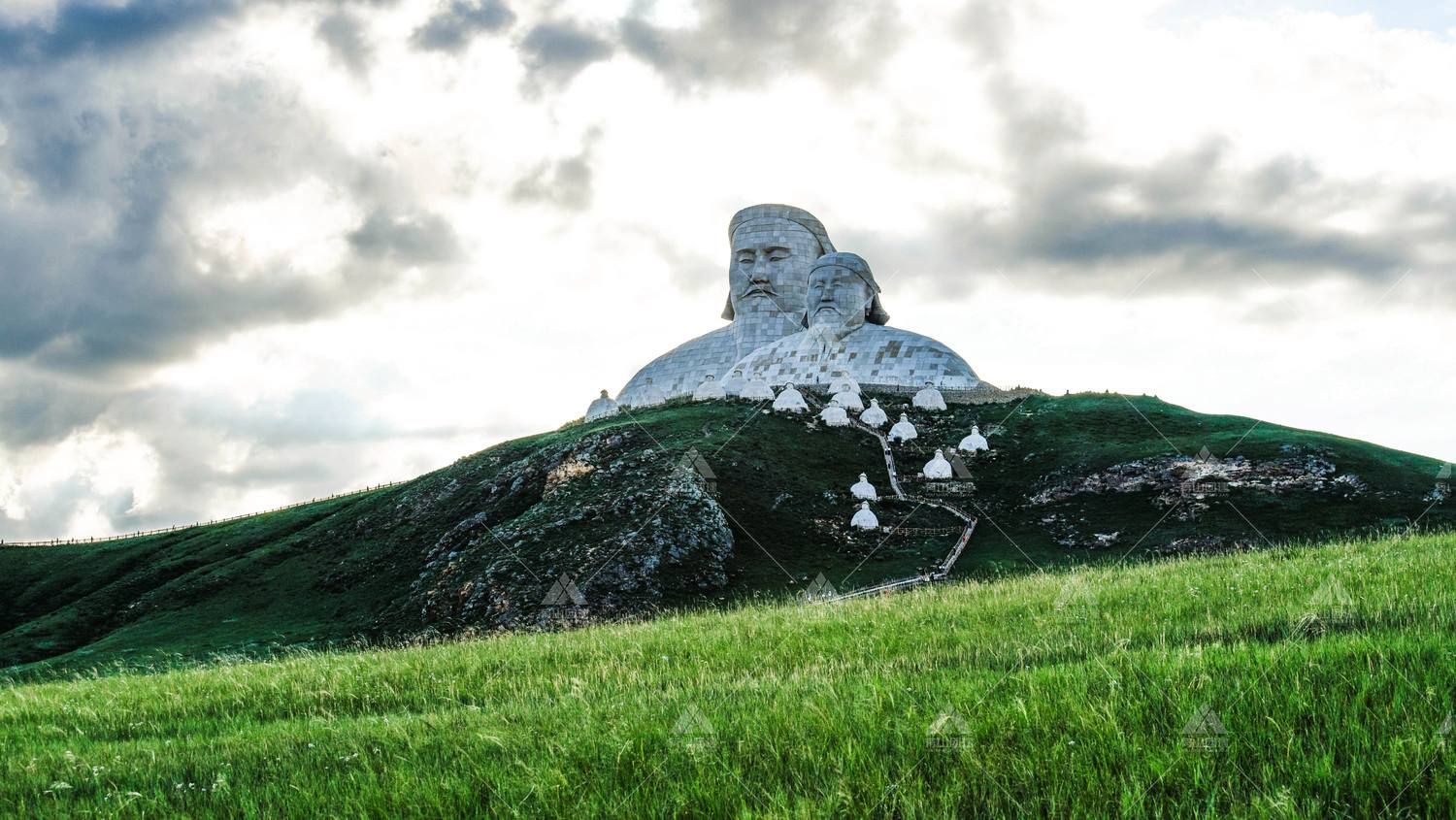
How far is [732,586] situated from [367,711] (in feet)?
76.8

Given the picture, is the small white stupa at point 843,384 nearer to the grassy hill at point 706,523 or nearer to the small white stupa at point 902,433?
the grassy hill at point 706,523

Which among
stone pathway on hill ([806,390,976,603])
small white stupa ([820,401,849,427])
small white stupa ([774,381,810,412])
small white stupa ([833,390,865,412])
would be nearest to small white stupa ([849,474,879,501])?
stone pathway on hill ([806,390,976,603])

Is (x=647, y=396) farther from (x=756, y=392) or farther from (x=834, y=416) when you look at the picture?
(x=834, y=416)

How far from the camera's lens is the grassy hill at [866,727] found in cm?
625

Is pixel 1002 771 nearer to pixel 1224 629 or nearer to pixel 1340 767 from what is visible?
pixel 1340 767

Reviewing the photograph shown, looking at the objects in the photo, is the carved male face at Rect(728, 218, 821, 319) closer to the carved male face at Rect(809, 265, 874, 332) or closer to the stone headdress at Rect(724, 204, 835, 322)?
the stone headdress at Rect(724, 204, 835, 322)

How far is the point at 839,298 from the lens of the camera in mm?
62250

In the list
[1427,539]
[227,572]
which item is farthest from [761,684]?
[227,572]

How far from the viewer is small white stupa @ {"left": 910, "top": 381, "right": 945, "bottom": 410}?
55.1 metres

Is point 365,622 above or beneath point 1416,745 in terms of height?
beneath

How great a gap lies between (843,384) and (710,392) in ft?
27.2

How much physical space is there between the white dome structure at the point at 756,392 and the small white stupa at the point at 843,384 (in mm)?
3595

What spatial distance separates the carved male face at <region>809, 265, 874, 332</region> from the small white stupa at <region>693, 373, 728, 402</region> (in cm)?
789

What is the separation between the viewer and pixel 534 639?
1823 cm
